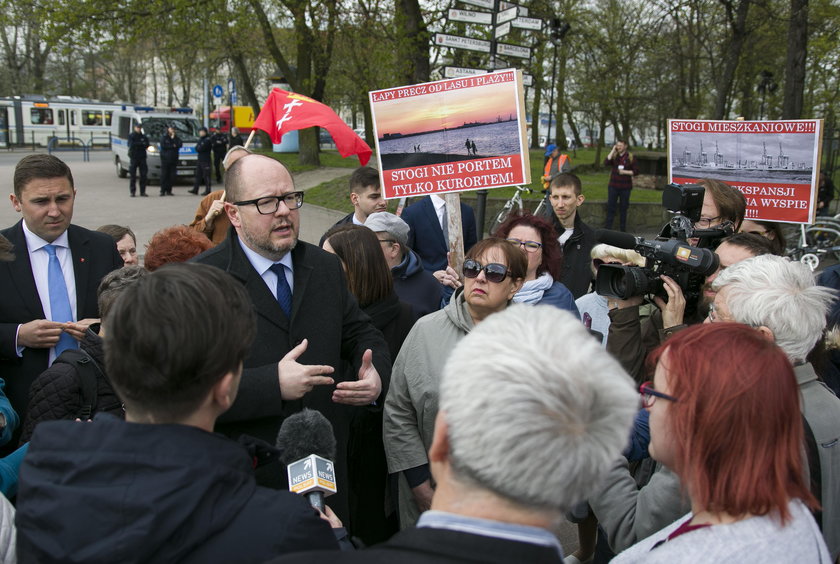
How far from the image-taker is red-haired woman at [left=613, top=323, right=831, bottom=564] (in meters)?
1.61

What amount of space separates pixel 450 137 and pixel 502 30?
3917 mm

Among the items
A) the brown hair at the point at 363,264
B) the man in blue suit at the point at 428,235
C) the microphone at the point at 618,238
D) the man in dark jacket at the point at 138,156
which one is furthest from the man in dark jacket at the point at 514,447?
the man in dark jacket at the point at 138,156

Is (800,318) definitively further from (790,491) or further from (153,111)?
→ (153,111)

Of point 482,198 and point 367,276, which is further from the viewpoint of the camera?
point 482,198

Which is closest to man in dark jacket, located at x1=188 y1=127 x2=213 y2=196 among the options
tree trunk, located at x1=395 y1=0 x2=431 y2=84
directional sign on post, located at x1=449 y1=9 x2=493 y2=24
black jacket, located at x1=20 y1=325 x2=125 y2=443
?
tree trunk, located at x1=395 y1=0 x2=431 y2=84

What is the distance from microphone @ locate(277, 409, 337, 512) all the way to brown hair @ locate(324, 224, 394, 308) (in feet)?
5.54

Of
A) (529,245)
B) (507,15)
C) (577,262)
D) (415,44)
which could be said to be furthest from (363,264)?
(415,44)

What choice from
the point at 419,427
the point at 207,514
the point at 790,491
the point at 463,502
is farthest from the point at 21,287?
the point at 790,491

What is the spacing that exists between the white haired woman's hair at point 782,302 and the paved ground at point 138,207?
35.1 ft

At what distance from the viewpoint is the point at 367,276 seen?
351 centimetres

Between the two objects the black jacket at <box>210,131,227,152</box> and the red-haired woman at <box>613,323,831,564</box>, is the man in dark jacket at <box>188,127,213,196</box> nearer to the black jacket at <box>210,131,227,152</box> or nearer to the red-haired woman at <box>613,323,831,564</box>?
Result: the black jacket at <box>210,131,227,152</box>

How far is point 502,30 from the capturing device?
8.79 meters

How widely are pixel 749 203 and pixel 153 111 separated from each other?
23.4 m

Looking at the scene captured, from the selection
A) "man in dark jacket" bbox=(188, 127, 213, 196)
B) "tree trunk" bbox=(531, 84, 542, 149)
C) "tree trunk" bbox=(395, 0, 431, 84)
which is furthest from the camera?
"tree trunk" bbox=(531, 84, 542, 149)
